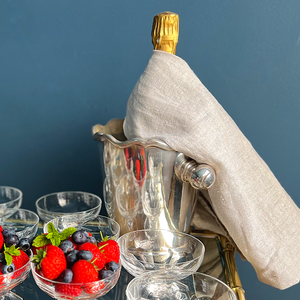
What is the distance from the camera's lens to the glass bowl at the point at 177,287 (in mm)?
511

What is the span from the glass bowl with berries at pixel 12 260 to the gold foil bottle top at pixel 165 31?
379 millimetres

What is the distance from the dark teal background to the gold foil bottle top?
0.77 ft

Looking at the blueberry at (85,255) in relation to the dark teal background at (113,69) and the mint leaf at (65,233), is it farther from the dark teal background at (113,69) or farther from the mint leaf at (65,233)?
the dark teal background at (113,69)

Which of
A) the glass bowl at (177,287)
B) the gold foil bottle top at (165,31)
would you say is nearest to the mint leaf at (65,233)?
the glass bowl at (177,287)

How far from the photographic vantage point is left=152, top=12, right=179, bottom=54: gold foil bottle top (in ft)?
2.00

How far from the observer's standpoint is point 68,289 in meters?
0.45

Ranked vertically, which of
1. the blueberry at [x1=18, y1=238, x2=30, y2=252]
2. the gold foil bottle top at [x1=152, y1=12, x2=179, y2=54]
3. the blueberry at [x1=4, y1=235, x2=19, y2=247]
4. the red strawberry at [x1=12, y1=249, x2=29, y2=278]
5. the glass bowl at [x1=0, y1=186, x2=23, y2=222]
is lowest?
the glass bowl at [x1=0, y1=186, x2=23, y2=222]

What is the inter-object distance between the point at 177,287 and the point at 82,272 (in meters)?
0.17

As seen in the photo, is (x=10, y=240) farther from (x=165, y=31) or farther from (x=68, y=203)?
(x=165, y=31)

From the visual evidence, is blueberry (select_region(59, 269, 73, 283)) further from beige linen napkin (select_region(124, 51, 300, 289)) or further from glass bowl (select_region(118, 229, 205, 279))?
beige linen napkin (select_region(124, 51, 300, 289))

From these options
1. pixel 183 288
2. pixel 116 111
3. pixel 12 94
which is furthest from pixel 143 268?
pixel 12 94

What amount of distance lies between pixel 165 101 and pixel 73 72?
0.37m

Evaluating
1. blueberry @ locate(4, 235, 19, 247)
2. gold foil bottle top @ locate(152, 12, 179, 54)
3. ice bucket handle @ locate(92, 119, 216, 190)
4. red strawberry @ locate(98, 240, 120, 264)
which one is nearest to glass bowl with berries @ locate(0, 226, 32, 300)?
blueberry @ locate(4, 235, 19, 247)

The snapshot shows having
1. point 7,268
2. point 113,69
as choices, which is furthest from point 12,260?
point 113,69
